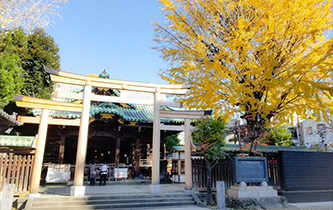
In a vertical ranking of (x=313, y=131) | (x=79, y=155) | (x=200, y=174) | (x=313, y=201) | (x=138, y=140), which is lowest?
(x=313, y=201)

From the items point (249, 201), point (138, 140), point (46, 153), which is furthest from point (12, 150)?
point (249, 201)

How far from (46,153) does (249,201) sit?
14217 mm

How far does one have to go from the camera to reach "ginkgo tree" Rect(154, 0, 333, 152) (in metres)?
7.95

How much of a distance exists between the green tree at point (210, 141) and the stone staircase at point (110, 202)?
1597mm

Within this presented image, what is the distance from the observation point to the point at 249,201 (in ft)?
29.2

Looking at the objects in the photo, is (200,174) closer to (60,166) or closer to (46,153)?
(60,166)

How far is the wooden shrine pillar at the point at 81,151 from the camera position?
8930mm

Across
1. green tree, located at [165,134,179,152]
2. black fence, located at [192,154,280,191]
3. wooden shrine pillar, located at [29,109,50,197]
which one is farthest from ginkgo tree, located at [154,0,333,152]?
green tree, located at [165,134,179,152]

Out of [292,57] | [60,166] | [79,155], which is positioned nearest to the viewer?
[292,57]

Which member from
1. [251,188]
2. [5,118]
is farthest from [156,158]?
[5,118]

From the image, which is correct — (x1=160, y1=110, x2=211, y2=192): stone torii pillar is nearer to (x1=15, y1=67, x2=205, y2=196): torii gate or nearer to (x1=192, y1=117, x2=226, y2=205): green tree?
(x1=15, y1=67, x2=205, y2=196): torii gate

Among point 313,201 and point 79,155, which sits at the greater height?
point 79,155

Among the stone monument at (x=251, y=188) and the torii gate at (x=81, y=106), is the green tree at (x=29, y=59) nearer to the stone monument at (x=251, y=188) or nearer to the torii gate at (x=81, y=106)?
the torii gate at (x=81, y=106)

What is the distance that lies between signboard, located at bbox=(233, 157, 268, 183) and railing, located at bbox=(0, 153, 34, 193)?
8.70 m
